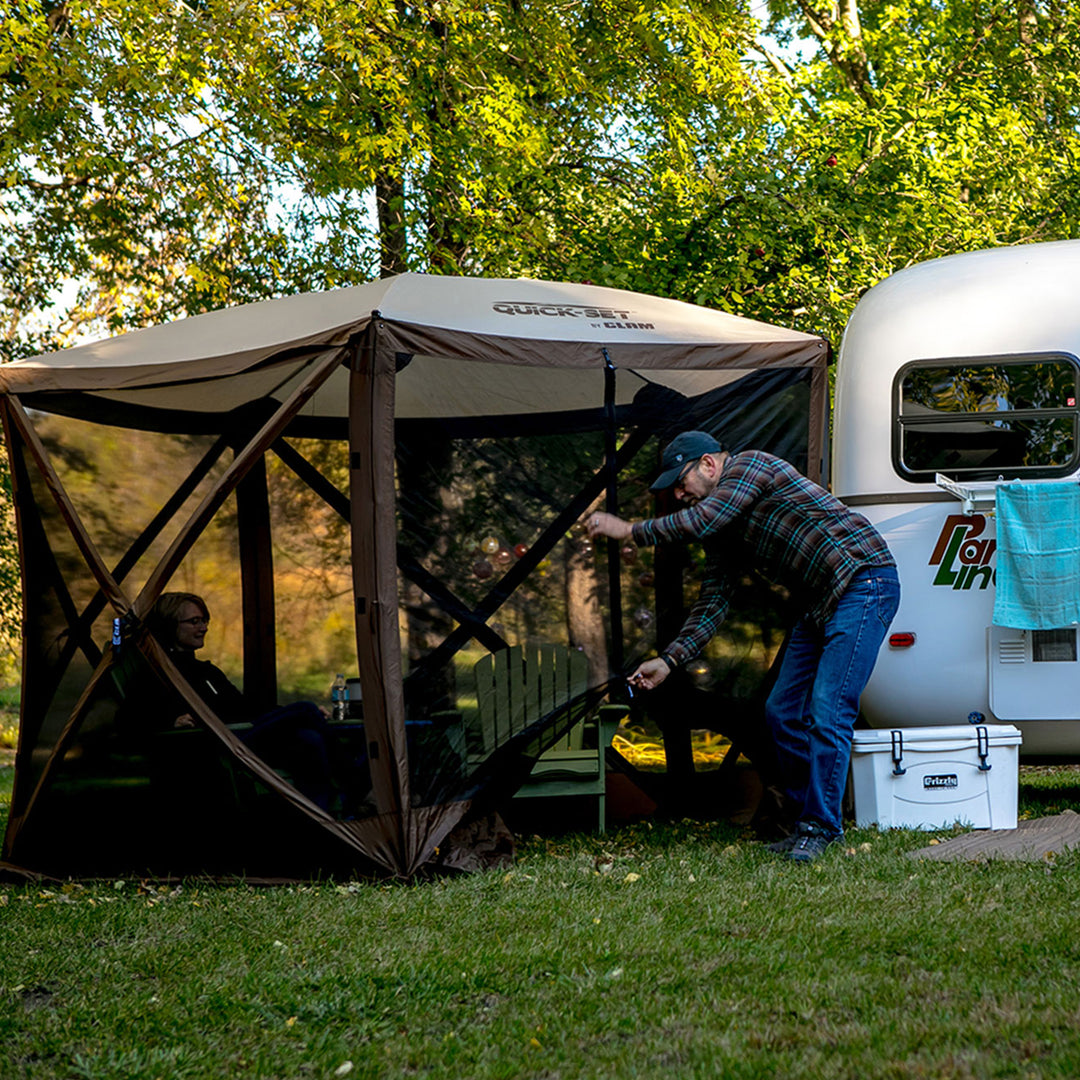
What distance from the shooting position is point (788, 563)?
5.64 meters

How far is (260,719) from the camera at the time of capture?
5.94 metres

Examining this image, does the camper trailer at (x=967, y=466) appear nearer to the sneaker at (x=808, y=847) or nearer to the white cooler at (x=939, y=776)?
the white cooler at (x=939, y=776)

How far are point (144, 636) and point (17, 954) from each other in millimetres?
1531

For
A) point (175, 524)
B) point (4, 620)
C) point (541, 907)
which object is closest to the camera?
point (541, 907)


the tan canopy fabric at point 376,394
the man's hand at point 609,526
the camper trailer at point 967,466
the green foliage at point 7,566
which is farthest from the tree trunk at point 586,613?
the green foliage at point 7,566

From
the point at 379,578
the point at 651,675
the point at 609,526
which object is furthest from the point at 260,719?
the point at 609,526

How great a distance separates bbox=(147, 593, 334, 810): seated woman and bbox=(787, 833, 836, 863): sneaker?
6.26 ft

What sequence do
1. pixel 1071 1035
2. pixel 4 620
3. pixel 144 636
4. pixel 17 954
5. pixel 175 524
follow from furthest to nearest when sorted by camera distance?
1. pixel 4 620
2. pixel 175 524
3. pixel 144 636
4. pixel 17 954
5. pixel 1071 1035

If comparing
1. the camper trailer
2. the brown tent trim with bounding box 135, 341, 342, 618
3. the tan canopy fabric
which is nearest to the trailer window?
the camper trailer

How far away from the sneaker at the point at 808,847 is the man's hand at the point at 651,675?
85 centimetres

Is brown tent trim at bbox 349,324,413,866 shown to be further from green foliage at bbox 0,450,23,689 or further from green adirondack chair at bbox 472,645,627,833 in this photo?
green foliage at bbox 0,450,23,689

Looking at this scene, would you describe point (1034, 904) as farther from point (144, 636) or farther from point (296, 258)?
point (296, 258)

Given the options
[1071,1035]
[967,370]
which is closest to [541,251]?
[967,370]

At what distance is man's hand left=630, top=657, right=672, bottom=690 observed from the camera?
5.60m
